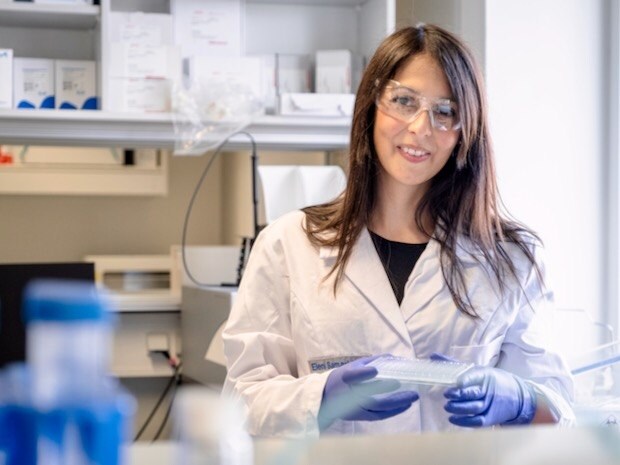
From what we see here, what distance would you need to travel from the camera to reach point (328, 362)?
1.33m

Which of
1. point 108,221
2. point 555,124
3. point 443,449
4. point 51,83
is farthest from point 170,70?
point 108,221

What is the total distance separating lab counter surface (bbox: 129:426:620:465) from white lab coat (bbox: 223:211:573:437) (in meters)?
0.75

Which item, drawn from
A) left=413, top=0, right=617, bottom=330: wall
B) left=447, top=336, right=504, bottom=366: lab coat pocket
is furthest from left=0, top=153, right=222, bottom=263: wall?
left=447, top=336, right=504, bottom=366: lab coat pocket

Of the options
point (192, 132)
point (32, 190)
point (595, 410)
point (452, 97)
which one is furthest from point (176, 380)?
point (452, 97)

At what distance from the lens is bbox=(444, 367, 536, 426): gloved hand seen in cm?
118

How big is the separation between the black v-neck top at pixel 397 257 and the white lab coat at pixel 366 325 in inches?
0.8

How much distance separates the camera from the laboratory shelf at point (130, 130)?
97.3 inches

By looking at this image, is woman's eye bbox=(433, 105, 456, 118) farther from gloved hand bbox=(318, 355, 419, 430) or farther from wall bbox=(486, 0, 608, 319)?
wall bbox=(486, 0, 608, 319)

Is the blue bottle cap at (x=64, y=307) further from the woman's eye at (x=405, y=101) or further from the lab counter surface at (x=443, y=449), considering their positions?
the woman's eye at (x=405, y=101)

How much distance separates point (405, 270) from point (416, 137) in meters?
0.21

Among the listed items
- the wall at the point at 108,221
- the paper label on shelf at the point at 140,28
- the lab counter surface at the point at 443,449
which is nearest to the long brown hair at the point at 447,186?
the lab counter surface at the point at 443,449

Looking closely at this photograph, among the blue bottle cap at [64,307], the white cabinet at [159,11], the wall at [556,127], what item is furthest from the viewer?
the white cabinet at [159,11]

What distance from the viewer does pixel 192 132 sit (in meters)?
2.54

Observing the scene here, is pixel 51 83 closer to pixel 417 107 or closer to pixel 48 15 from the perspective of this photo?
pixel 48 15
